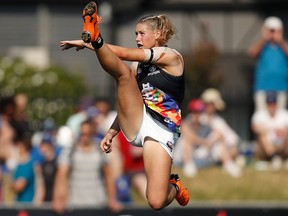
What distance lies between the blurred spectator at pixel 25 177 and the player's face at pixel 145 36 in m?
4.63

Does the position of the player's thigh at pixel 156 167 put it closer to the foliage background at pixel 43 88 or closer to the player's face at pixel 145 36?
the player's face at pixel 145 36

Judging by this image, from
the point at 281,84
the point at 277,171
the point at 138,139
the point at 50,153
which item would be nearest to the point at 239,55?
the point at 281,84

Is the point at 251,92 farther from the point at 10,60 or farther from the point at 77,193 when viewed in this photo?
the point at 77,193

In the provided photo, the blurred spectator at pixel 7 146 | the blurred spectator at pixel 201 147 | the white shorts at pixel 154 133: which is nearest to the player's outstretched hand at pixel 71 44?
the white shorts at pixel 154 133

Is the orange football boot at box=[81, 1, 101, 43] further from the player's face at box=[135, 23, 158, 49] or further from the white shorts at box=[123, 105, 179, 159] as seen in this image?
the white shorts at box=[123, 105, 179, 159]

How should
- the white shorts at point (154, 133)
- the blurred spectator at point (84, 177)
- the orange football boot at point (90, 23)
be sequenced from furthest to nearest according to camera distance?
1. the blurred spectator at point (84, 177)
2. the white shorts at point (154, 133)
3. the orange football boot at point (90, 23)

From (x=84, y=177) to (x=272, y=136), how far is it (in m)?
3.38

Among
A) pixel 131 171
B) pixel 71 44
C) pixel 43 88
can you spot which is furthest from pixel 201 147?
pixel 71 44

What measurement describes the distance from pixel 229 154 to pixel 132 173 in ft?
5.41

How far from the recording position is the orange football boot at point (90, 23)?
333 inches

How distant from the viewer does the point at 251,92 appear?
72.8ft

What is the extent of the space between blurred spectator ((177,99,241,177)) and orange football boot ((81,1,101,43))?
6373mm

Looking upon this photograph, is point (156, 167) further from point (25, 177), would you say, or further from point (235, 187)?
point (235, 187)

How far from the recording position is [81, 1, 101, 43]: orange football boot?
8.46 meters
